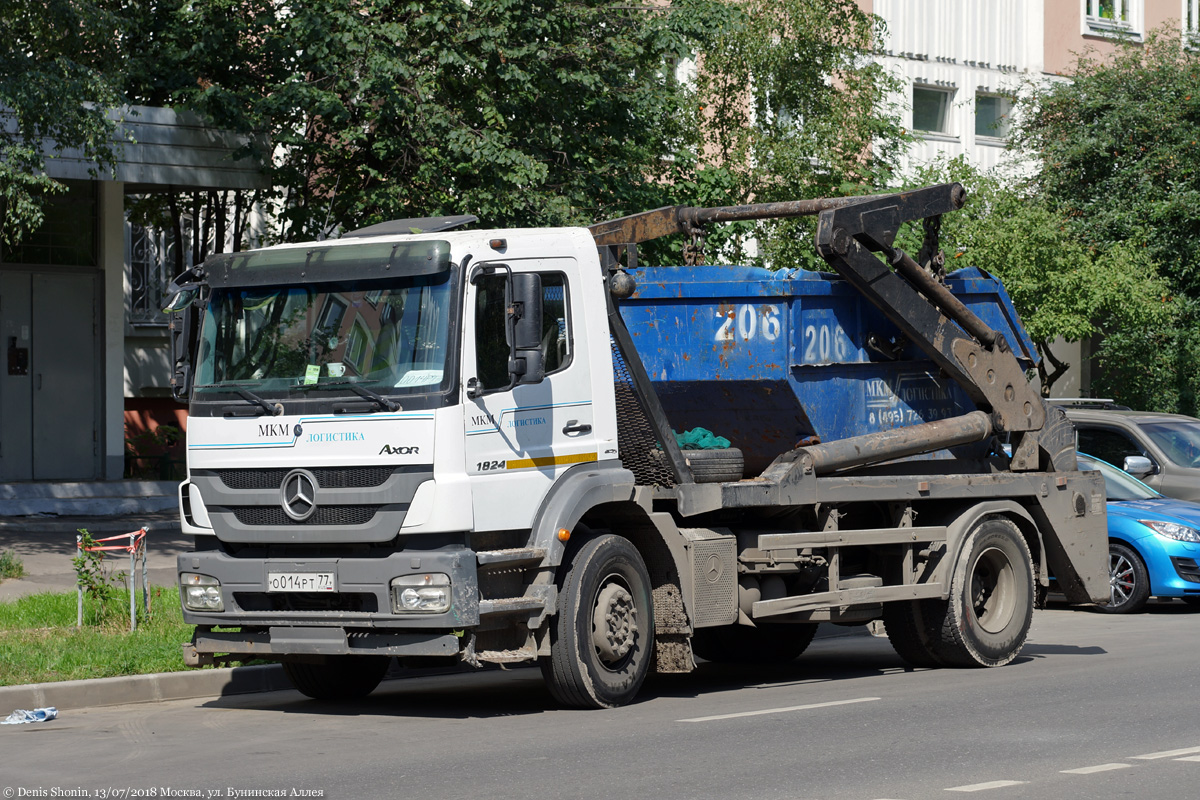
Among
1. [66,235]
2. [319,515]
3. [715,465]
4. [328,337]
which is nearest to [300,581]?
[319,515]

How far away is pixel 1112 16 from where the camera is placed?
35.2m

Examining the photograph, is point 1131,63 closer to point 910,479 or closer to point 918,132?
point 918,132

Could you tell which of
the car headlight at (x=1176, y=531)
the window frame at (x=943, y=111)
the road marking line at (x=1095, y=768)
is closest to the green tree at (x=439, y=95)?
the car headlight at (x=1176, y=531)

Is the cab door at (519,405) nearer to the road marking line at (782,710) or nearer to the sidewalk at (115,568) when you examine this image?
the road marking line at (782,710)

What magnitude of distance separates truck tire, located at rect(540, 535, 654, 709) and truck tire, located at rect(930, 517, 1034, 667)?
2764mm

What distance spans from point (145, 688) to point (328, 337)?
284 cm

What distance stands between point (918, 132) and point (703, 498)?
23100 millimetres

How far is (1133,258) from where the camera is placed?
25.3 m

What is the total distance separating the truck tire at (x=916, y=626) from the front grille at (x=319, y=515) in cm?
434

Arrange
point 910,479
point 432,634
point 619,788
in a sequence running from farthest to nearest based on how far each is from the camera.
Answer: point 910,479 → point 432,634 → point 619,788

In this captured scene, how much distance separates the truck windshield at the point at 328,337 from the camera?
8.41m

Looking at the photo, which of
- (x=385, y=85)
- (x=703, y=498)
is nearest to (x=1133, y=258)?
(x=385, y=85)

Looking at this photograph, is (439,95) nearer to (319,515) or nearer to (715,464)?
(715,464)

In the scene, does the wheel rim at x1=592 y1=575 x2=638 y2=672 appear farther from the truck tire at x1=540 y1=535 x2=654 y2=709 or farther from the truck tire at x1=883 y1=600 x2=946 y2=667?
the truck tire at x1=883 y1=600 x2=946 y2=667
